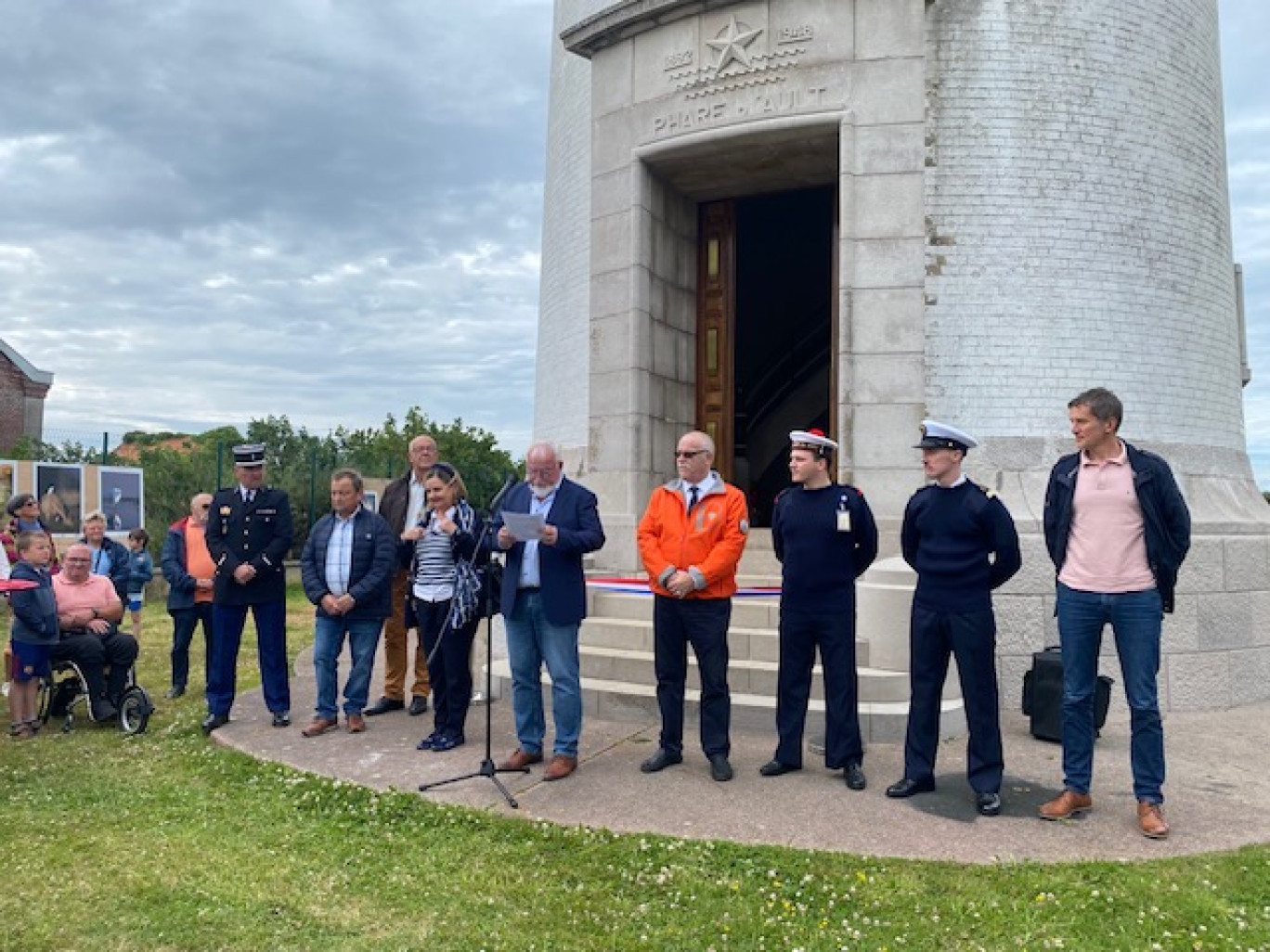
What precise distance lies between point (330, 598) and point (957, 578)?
12.8ft

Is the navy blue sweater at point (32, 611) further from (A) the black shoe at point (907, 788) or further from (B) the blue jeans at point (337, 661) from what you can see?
(A) the black shoe at point (907, 788)

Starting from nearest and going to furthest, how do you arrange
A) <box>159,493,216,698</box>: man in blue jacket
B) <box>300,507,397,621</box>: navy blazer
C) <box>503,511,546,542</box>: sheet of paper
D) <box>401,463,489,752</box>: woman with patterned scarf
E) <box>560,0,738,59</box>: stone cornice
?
<box>503,511,546,542</box>: sheet of paper
<box>401,463,489,752</box>: woman with patterned scarf
<box>300,507,397,621</box>: navy blazer
<box>159,493,216,698</box>: man in blue jacket
<box>560,0,738,59</box>: stone cornice

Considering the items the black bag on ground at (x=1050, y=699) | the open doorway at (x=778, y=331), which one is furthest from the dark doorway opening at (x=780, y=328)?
the black bag on ground at (x=1050, y=699)

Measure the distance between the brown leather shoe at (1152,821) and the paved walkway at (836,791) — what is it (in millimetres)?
66

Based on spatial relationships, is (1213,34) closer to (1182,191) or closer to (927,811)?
(1182,191)

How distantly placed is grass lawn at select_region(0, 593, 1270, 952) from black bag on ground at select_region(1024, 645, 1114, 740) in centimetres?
193

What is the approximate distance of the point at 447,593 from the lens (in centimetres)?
607

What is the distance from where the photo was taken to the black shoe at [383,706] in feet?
22.9

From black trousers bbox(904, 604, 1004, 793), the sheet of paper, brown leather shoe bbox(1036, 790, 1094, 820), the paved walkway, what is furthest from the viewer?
the sheet of paper

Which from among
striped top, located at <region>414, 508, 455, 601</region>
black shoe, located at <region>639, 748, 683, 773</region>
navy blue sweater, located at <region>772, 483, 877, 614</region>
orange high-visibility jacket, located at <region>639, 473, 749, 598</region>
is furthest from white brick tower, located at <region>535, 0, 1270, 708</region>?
striped top, located at <region>414, 508, 455, 601</region>

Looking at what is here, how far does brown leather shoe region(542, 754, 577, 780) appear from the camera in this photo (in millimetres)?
5242

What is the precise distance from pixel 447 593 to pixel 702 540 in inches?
69.0

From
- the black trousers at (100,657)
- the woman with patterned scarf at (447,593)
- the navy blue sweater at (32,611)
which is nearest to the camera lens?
the woman with patterned scarf at (447,593)

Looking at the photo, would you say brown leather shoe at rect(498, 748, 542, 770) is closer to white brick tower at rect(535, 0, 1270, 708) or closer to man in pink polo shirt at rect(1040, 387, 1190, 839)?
man in pink polo shirt at rect(1040, 387, 1190, 839)
